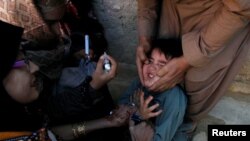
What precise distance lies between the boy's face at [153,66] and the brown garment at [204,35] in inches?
6.2

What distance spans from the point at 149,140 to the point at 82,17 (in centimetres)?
115

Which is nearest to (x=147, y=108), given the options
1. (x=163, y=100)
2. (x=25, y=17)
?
(x=163, y=100)

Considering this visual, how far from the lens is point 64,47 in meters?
2.54

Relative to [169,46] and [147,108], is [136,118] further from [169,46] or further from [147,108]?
[169,46]

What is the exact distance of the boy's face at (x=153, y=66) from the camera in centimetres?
204

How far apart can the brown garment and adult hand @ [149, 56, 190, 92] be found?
5 centimetres

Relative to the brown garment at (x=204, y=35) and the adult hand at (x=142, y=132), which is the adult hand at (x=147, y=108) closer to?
the adult hand at (x=142, y=132)

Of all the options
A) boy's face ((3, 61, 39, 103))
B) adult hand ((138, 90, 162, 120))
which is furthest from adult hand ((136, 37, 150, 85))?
boy's face ((3, 61, 39, 103))

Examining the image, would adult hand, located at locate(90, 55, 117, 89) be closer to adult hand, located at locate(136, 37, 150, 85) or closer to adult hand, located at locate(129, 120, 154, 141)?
adult hand, located at locate(136, 37, 150, 85)

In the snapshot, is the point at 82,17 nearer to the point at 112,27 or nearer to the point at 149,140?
the point at 112,27

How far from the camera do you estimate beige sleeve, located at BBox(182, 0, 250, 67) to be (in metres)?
1.66

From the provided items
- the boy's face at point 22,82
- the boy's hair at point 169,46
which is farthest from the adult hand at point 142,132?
the boy's face at point 22,82

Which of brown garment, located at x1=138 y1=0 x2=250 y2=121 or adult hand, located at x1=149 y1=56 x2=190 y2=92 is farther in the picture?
adult hand, located at x1=149 y1=56 x2=190 y2=92

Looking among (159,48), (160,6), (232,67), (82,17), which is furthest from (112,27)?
(232,67)
